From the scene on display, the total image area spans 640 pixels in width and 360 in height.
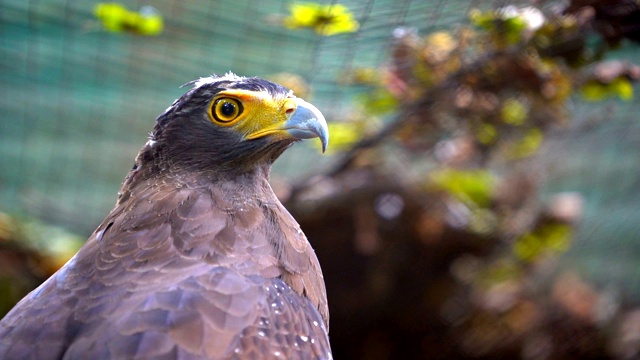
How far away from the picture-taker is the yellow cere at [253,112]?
9.57ft

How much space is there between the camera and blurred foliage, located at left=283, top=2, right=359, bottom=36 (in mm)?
3426

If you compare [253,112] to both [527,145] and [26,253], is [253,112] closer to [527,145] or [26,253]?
[527,145]

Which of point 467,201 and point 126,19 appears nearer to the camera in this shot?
point 126,19

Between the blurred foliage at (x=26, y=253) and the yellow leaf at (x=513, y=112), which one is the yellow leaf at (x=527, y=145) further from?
the blurred foliage at (x=26, y=253)

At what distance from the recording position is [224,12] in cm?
419

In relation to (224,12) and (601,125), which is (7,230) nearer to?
(224,12)

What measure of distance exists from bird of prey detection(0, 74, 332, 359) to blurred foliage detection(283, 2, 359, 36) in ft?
2.12

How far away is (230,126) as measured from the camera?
3008mm

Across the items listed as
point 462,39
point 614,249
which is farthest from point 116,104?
point 614,249

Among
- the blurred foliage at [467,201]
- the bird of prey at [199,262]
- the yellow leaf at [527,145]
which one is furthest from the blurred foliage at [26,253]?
the bird of prey at [199,262]

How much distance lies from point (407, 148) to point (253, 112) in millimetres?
2378

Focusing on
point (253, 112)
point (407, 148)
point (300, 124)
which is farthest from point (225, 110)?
point (407, 148)

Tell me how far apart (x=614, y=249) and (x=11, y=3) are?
17.8 feet

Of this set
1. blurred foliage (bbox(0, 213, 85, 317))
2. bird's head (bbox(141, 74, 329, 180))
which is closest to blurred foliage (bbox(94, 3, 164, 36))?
bird's head (bbox(141, 74, 329, 180))
